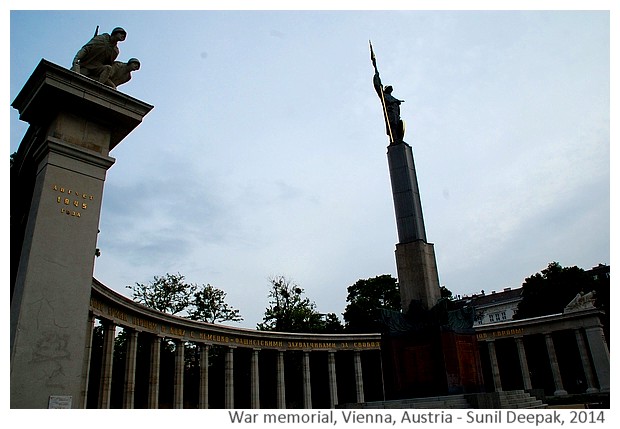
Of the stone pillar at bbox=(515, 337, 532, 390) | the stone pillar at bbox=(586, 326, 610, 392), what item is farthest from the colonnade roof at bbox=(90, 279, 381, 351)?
the stone pillar at bbox=(586, 326, 610, 392)

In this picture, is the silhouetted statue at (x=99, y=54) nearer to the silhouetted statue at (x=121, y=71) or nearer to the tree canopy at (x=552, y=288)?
the silhouetted statue at (x=121, y=71)

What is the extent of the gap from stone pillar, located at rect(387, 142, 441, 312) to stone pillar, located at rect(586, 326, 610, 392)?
2721cm

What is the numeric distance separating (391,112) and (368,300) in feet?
133

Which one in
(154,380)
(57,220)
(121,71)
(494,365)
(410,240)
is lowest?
(154,380)

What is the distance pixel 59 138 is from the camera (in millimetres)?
9336

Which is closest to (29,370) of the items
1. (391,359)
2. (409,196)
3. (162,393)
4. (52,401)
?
(52,401)

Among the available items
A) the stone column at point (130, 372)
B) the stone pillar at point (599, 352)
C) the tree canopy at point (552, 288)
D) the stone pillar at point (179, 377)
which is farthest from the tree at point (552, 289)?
the stone column at point (130, 372)

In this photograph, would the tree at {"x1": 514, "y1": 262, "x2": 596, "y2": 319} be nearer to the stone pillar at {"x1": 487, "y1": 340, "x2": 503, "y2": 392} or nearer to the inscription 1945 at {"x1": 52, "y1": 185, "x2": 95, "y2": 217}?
the stone pillar at {"x1": 487, "y1": 340, "x2": 503, "y2": 392}

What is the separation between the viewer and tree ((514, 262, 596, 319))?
49.1 meters

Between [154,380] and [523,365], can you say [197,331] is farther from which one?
[523,365]

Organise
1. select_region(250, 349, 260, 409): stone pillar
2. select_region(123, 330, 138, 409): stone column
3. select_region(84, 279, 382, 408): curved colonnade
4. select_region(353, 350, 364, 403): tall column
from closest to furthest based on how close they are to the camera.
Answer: select_region(84, 279, 382, 408): curved colonnade, select_region(123, 330, 138, 409): stone column, select_region(250, 349, 260, 409): stone pillar, select_region(353, 350, 364, 403): tall column

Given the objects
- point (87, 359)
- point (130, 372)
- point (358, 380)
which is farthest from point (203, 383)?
point (358, 380)

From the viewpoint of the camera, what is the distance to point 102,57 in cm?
1033

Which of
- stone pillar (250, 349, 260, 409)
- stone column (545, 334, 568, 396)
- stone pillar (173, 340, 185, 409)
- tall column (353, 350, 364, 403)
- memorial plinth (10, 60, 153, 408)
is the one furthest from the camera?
tall column (353, 350, 364, 403)
